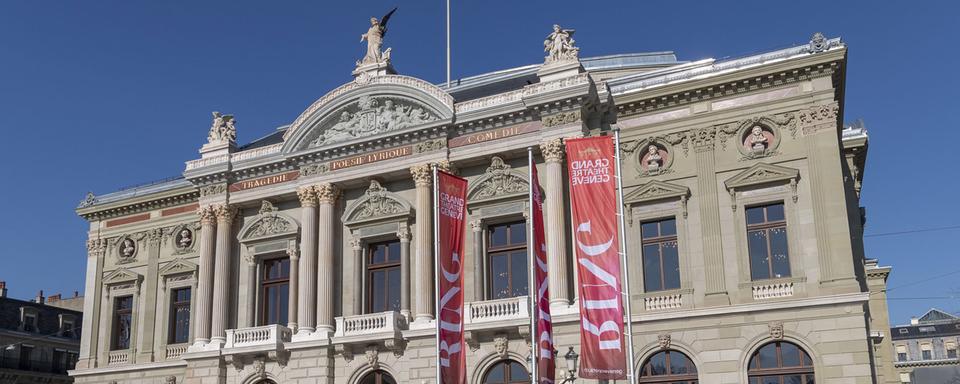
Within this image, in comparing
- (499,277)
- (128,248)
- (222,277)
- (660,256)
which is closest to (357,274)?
(499,277)

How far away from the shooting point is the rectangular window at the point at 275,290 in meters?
34.7

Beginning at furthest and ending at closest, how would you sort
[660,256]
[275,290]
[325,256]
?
[275,290], [325,256], [660,256]

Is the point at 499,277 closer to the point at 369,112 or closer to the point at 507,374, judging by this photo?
the point at 507,374

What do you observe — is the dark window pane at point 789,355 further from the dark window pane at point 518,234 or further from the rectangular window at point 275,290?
the rectangular window at point 275,290

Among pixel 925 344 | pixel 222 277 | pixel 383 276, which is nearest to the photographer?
pixel 383 276

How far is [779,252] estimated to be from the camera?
27.3 m

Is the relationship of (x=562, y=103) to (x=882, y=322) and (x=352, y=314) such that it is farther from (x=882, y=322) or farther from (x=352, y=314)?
(x=882, y=322)

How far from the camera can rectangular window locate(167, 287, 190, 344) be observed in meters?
37.3

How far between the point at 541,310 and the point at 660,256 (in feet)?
20.9

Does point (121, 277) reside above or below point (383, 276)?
above

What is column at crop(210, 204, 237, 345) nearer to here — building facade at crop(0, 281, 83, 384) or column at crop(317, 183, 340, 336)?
column at crop(317, 183, 340, 336)

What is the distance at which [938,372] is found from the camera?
3891 cm

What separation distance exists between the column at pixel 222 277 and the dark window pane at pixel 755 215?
18.3 metres

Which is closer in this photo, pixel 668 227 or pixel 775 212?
pixel 775 212
